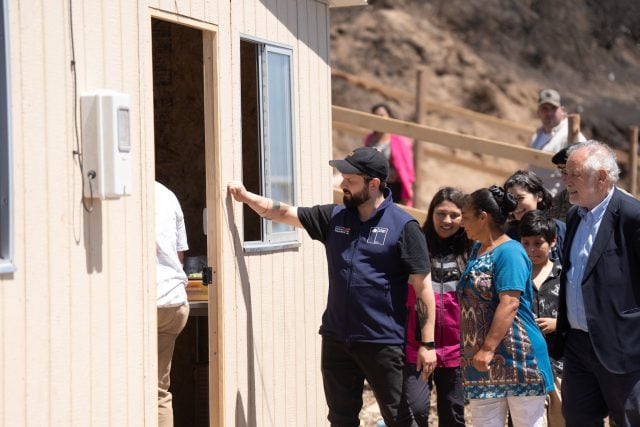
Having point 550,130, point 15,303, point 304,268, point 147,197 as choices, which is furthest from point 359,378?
point 550,130

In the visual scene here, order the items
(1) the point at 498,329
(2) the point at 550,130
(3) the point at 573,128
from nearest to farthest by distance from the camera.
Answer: (1) the point at 498,329
(3) the point at 573,128
(2) the point at 550,130

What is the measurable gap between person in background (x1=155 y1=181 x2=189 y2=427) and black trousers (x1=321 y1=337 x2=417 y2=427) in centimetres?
89

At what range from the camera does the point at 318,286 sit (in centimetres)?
766

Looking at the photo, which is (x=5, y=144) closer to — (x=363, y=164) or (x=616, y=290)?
(x=363, y=164)

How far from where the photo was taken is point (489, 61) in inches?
872

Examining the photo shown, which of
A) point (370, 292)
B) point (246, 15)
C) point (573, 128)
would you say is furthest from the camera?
point (573, 128)

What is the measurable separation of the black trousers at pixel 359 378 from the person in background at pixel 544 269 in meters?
1.05

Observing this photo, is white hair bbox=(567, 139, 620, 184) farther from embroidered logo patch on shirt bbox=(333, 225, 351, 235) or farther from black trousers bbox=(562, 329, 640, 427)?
embroidered logo patch on shirt bbox=(333, 225, 351, 235)

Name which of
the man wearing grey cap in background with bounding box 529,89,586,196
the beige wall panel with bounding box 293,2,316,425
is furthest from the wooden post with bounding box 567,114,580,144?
the beige wall panel with bounding box 293,2,316,425

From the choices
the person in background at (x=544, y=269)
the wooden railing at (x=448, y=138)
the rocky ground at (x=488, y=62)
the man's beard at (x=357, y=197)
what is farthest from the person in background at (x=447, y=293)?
the rocky ground at (x=488, y=62)

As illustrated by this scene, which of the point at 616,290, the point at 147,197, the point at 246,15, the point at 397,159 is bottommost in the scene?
the point at 616,290

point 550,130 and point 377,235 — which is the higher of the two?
point 550,130

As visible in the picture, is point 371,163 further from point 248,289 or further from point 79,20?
point 79,20

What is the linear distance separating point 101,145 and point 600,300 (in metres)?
2.58
